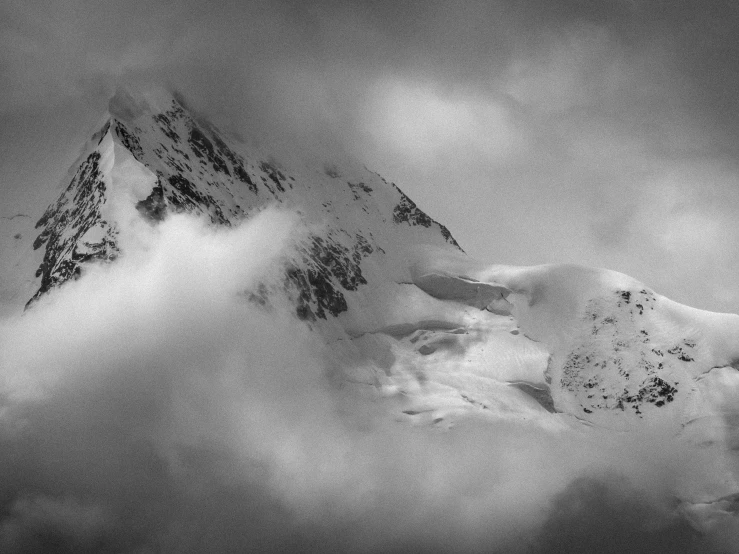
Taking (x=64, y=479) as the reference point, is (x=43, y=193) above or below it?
above

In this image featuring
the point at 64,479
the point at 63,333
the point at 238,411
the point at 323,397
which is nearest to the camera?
the point at 64,479

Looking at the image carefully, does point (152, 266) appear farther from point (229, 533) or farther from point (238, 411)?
point (229, 533)

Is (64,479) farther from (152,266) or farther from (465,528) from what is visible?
(465,528)

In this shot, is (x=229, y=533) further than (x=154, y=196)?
No

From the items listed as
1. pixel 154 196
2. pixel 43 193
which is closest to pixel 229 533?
pixel 154 196

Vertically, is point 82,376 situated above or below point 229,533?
above

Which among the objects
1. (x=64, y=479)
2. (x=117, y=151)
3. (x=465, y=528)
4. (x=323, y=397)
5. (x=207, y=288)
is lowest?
(x=64, y=479)

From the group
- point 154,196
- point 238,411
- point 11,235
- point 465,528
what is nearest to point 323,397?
point 238,411

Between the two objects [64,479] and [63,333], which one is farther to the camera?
[63,333]

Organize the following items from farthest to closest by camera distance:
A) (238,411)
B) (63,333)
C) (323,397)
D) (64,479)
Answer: (323,397) → (238,411) → (63,333) → (64,479)
